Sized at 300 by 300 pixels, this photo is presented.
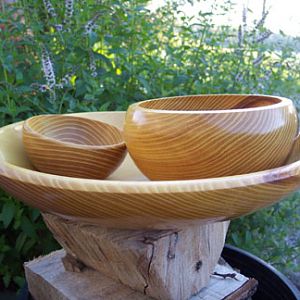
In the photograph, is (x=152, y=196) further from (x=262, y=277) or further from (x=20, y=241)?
(x=20, y=241)

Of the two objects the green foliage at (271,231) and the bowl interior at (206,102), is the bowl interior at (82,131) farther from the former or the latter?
the green foliage at (271,231)

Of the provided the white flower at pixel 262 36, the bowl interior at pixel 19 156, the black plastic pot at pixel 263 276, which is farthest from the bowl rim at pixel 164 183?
the white flower at pixel 262 36

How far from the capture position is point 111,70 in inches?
43.5

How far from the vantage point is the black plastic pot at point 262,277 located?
75 centimetres

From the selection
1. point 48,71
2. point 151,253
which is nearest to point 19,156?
point 151,253

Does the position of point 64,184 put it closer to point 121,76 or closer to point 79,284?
point 79,284

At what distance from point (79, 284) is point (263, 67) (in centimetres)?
89

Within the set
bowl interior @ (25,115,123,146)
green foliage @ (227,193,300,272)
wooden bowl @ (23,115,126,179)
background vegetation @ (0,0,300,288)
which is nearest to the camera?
wooden bowl @ (23,115,126,179)

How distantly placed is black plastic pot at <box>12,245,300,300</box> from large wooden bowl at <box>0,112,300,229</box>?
0.38m

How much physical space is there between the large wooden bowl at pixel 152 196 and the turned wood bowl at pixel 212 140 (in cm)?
6

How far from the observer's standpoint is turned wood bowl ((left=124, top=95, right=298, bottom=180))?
18.4 inches

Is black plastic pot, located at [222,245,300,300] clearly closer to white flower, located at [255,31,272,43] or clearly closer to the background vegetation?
the background vegetation

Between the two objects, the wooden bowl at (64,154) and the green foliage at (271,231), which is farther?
the green foliage at (271,231)

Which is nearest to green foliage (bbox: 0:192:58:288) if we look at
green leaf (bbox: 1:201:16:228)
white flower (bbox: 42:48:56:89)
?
green leaf (bbox: 1:201:16:228)
